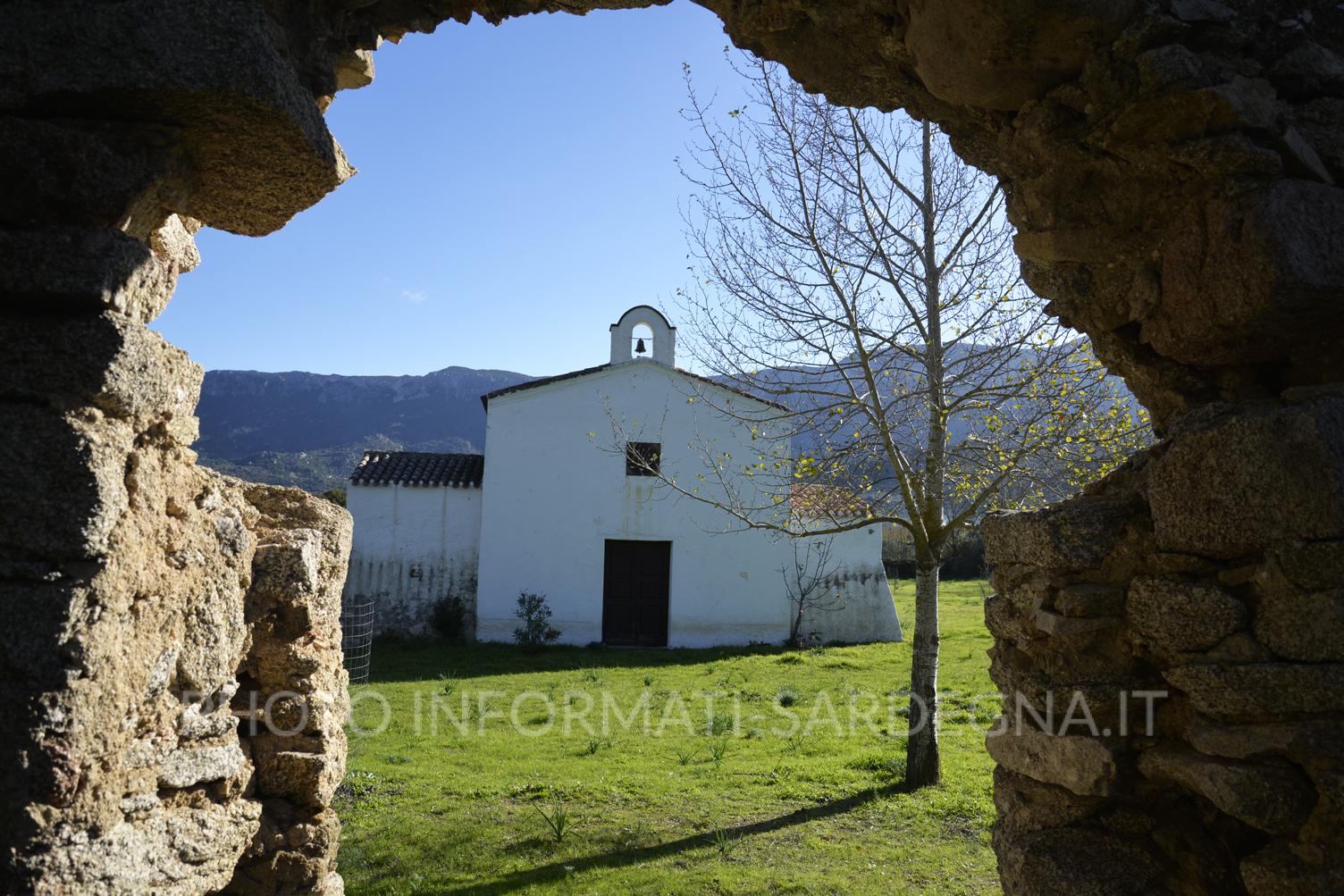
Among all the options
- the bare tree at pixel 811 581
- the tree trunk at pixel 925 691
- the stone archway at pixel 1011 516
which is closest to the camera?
the stone archway at pixel 1011 516

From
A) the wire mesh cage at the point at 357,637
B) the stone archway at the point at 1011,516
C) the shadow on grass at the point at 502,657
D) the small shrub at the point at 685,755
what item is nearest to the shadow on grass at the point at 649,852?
the small shrub at the point at 685,755

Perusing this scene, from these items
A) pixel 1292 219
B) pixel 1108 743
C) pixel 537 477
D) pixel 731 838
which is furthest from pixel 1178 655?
pixel 537 477

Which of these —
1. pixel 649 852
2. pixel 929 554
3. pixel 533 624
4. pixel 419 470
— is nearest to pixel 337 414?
pixel 419 470

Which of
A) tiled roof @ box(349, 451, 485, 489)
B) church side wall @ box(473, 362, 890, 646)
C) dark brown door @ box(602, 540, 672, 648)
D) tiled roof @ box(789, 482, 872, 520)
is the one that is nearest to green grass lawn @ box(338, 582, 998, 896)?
tiled roof @ box(789, 482, 872, 520)

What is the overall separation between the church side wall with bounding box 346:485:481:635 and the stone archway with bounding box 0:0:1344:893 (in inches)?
497

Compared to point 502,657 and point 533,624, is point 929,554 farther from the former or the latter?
point 533,624

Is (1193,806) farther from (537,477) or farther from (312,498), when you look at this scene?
(537,477)

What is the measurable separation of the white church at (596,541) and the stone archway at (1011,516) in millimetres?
12266

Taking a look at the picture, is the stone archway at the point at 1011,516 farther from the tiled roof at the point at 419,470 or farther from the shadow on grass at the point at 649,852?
the tiled roof at the point at 419,470

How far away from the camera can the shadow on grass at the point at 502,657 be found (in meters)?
12.2

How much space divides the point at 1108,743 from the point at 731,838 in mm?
3598

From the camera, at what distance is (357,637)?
13.1m

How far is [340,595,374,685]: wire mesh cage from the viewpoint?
11695 mm

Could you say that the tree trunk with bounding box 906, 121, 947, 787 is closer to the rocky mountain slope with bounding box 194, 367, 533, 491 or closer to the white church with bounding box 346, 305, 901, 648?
the white church with bounding box 346, 305, 901, 648
